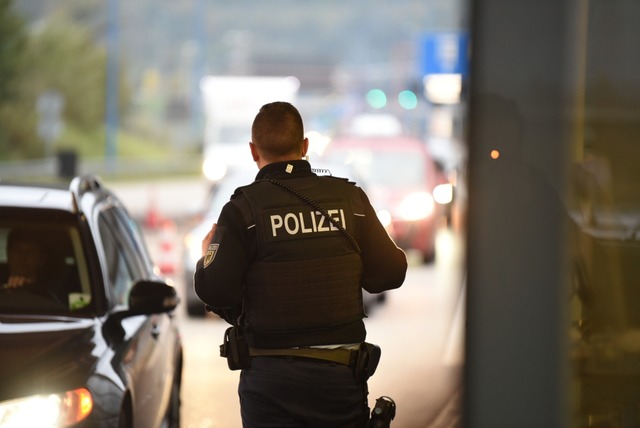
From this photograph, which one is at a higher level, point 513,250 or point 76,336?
point 513,250

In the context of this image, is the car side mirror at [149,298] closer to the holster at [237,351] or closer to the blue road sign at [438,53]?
the holster at [237,351]

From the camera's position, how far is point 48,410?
4848mm

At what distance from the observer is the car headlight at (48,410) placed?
15.6 feet

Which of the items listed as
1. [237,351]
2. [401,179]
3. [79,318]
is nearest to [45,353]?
[79,318]

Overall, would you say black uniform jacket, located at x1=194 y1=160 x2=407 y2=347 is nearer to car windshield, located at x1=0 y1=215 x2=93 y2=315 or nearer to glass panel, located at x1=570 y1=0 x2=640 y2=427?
glass panel, located at x1=570 y1=0 x2=640 y2=427

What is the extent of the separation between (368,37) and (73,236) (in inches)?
6338

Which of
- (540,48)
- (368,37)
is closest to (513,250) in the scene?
(540,48)

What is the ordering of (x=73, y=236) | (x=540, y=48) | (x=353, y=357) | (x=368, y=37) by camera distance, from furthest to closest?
(x=368, y=37), (x=73, y=236), (x=540, y=48), (x=353, y=357)

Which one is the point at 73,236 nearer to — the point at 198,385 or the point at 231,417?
the point at 231,417

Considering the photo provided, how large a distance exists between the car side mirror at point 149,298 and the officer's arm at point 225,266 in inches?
62.5

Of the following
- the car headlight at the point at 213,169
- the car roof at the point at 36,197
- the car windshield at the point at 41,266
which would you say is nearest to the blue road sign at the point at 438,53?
the car headlight at the point at 213,169

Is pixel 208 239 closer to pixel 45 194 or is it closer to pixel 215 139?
pixel 45 194

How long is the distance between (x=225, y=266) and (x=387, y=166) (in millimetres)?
18007

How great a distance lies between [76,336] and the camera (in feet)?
18.1
